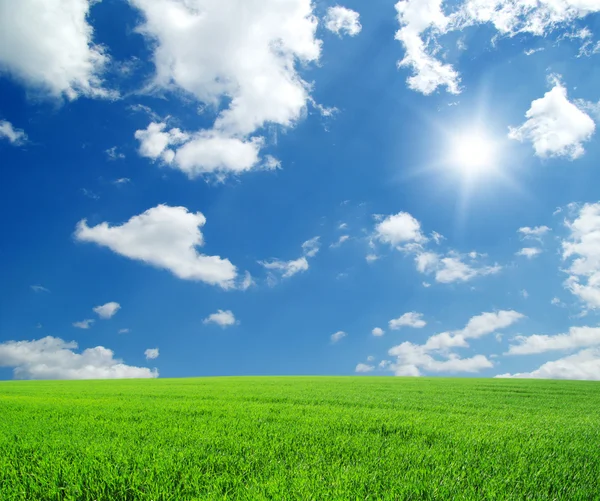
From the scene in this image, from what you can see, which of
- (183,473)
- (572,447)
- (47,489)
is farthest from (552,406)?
(47,489)

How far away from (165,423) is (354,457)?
13.4 ft

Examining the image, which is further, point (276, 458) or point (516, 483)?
point (276, 458)

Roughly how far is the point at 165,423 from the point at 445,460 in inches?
202

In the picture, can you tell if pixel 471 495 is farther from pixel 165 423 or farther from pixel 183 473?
pixel 165 423

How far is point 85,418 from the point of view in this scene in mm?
8109

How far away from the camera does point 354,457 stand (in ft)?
16.6

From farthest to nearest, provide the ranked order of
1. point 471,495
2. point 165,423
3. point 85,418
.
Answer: point 85,418 → point 165,423 → point 471,495

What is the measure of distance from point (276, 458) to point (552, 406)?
510 inches

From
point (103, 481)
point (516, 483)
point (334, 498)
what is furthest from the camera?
point (516, 483)

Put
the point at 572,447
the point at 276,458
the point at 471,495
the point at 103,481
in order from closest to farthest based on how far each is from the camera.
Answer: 1. the point at 471,495
2. the point at 103,481
3. the point at 276,458
4. the point at 572,447

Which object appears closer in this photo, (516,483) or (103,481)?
(103,481)

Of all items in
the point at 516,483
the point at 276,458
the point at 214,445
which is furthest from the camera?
the point at 214,445

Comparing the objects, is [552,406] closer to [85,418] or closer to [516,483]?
[516,483]

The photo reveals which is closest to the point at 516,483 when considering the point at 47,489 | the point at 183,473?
the point at 183,473
